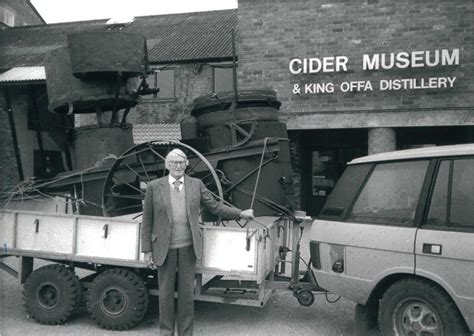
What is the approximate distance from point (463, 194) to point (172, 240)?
2.47 meters

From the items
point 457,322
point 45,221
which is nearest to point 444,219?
point 457,322

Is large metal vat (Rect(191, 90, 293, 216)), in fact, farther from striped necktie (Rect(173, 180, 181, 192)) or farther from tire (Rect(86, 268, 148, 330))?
tire (Rect(86, 268, 148, 330))

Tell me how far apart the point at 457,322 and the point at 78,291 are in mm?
3686

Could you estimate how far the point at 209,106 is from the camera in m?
6.68

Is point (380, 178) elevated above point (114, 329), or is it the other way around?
point (380, 178)

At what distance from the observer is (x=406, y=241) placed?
3898mm

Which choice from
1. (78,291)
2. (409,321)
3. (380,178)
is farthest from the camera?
(78,291)

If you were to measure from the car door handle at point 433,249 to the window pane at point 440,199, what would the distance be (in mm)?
185

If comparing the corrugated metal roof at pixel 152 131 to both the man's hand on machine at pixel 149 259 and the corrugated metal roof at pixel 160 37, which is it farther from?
the man's hand on machine at pixel 149 259

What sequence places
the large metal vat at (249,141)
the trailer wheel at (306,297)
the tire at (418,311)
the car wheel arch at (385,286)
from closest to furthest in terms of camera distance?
1. the tire at (418,311)
2. the car wheel arch at (385,286)
3. the trailer wheel at (306,297)
4. the large metal vat at (249,141)

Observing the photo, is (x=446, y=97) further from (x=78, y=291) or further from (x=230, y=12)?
(x=230, y=12)

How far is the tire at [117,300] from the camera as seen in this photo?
4.96 m

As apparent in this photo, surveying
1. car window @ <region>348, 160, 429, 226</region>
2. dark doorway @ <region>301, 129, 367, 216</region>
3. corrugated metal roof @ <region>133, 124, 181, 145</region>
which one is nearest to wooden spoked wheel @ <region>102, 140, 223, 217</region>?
car window @ <region>348, 160, 429, 226</region>

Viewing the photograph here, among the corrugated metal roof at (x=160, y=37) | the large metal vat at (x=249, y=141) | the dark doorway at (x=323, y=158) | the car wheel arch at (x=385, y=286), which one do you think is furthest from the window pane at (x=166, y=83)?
the car wheel arch at (x=385, y=286)
